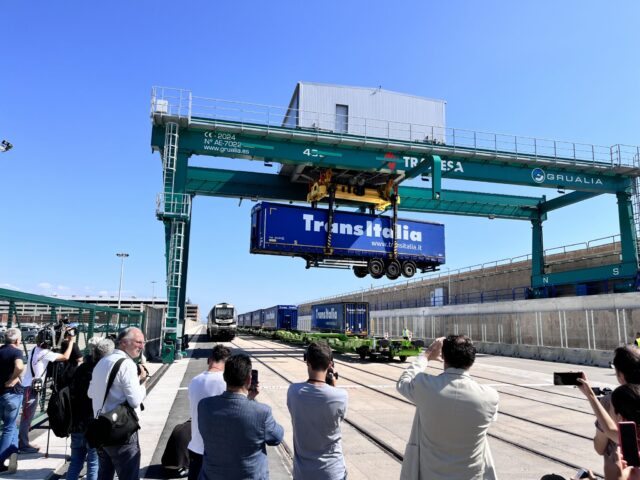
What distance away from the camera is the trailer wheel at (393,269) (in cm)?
2523

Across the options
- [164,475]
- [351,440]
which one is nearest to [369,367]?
[351,440]

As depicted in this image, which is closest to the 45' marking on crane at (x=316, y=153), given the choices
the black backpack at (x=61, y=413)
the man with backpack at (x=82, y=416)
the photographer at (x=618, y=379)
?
the man with backpack at (x=82, y=416)

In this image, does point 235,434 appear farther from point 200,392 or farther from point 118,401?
point 118,401

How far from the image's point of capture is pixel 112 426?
395 centimetres

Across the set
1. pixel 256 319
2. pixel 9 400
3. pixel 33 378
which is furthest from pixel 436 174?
pixel 256 319

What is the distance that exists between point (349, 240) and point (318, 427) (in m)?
21.3

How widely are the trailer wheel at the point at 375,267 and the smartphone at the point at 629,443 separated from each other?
2259 cm

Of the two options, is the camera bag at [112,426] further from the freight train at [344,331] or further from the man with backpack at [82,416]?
the freight train at [344,331]

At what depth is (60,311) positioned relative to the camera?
9406 mm

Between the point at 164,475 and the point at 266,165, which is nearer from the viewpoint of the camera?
the point at 164,475

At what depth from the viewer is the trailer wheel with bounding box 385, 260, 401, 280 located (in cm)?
2523

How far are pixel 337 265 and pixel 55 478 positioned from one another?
20.5 meters

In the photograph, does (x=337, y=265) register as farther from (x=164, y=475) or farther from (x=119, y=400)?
(x=119, y=400)

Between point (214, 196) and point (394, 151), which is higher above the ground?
point (394, 151)
